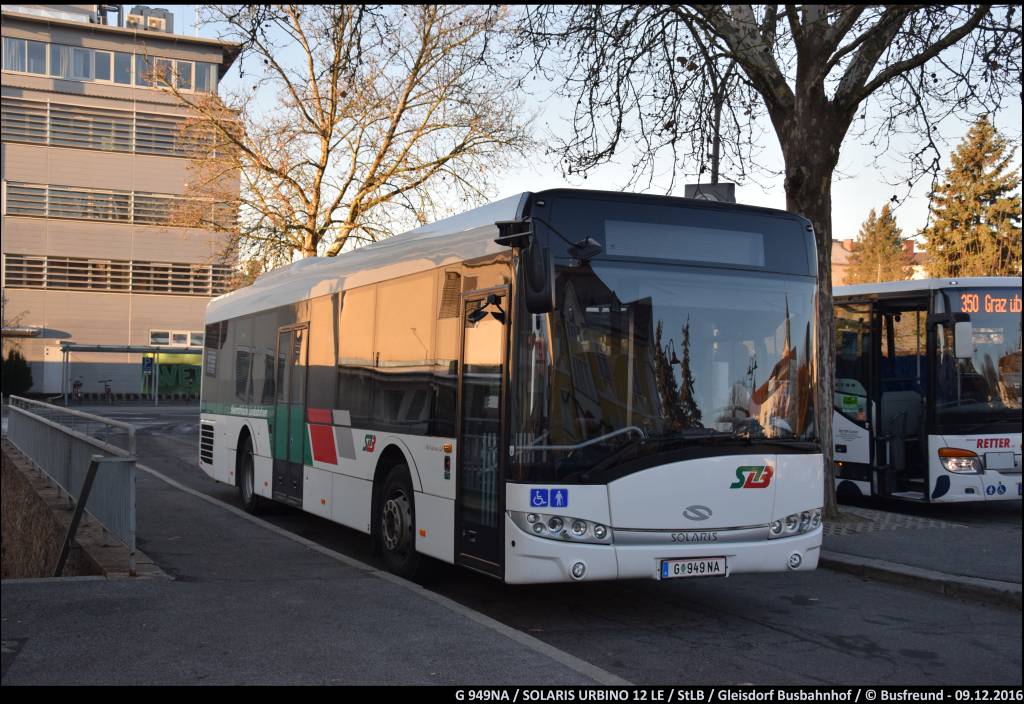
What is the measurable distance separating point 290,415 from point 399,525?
12.8 ft

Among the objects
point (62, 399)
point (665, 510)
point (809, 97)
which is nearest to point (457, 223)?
point (665, 510)

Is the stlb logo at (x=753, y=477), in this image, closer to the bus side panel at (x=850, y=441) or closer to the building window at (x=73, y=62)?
the bus side panel at (x=850, y=441)

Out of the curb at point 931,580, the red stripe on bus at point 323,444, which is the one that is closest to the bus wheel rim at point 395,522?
the red stripe on bus at point 323,444

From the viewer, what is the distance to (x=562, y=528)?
774 centimetres

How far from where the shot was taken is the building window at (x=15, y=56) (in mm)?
57094

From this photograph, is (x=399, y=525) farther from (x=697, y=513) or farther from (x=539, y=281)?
(x=539, y=281)

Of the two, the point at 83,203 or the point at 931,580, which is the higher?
the point at 83,203

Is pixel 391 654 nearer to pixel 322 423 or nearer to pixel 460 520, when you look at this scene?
pixel 460 520

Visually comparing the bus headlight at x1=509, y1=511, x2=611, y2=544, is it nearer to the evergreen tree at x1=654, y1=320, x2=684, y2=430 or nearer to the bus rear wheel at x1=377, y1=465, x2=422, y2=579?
the evergreen tree at x1=654, y1=320, x2=684, y2=430

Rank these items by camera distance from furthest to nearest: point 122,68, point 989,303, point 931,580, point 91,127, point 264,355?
point 122,68, point 91,127, point 989,303, point 264,355, point 931,580

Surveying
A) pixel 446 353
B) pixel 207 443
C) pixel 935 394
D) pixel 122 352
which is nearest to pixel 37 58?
Result: pixel 122 352

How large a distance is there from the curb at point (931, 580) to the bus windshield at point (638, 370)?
2.49 metres

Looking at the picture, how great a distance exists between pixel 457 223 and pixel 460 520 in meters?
2.51

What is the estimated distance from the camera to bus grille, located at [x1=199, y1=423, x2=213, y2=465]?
17.5 meters
